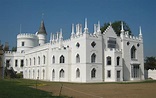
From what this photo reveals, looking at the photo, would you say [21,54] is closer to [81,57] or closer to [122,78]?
[81,57]

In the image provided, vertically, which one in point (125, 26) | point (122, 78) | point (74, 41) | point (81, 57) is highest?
point (125, 26)

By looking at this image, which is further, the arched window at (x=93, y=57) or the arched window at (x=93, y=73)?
the arched window at (x=93, y=57)

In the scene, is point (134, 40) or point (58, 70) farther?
point (134, 40)

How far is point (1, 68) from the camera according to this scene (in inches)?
1670

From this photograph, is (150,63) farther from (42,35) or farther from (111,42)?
(42,35)

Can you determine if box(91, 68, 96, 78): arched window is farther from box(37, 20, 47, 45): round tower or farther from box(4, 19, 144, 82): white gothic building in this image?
box(37, 20, 47, 45): round tower

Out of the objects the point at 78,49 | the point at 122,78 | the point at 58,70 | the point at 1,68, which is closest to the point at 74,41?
the point at 78,49

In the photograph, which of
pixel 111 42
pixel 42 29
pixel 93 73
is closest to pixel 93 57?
pixel 93 73

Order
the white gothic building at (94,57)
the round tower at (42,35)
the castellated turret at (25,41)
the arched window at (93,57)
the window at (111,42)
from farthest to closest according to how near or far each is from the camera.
Answer: the round tower at (42,35)
the castellated turret at (25,41)
the window at (111,42)
the arched window at (93,57)
the white gothic building at (94,57)

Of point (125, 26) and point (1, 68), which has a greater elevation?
point (125, 26)

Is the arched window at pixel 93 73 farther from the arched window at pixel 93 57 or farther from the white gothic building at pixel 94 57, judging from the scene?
the arched window at pixel 93 57

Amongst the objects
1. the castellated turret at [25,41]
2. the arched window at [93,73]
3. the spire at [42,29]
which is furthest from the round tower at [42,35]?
the arched window at [93,73]

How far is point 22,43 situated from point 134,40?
1341 inches

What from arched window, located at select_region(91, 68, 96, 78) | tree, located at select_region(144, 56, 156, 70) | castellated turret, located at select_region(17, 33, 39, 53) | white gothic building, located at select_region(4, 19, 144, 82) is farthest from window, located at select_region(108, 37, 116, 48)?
castellated turret, located at select_region(17, 33, 39, 53)
